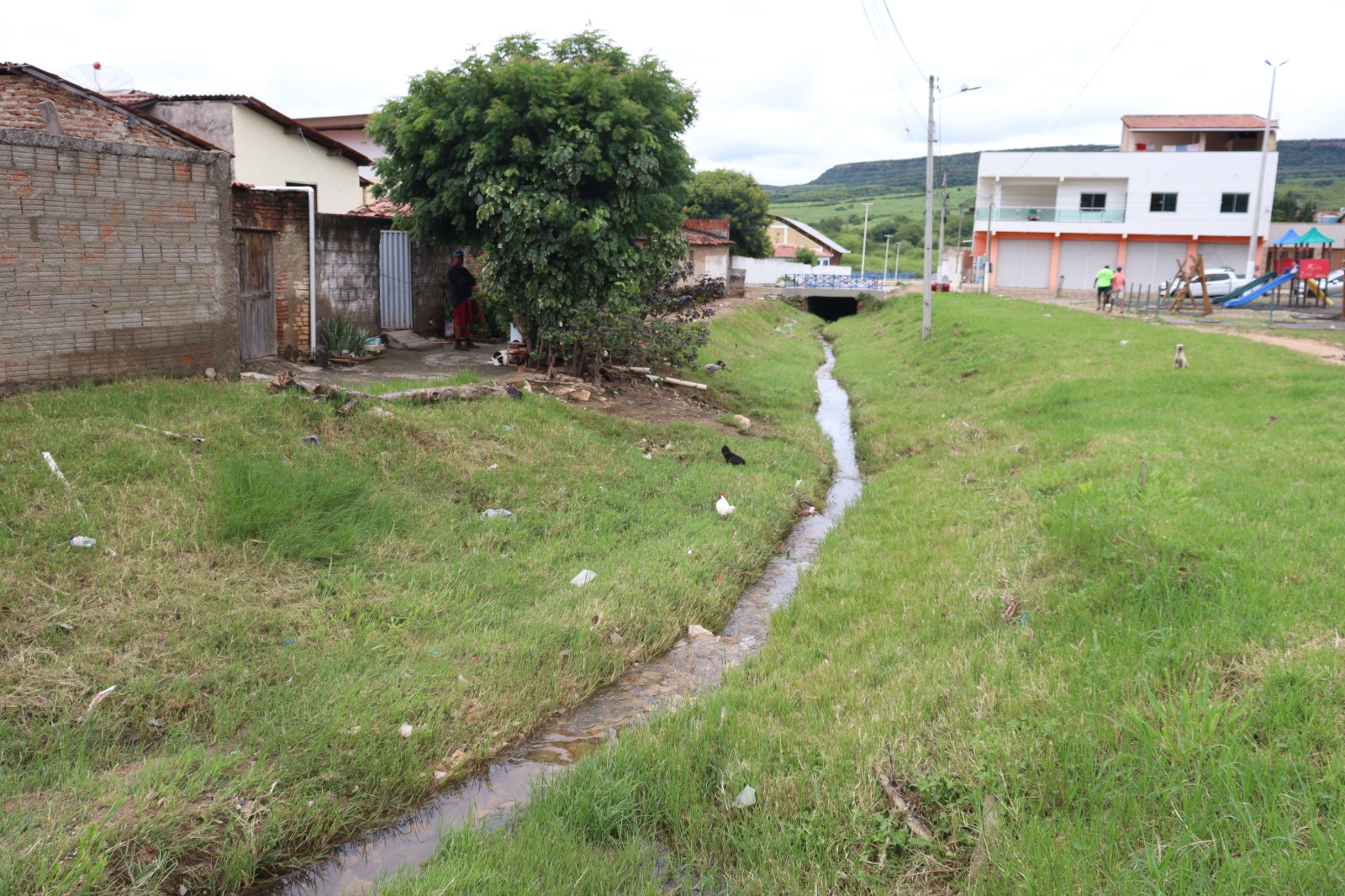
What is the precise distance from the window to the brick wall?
46.1 m

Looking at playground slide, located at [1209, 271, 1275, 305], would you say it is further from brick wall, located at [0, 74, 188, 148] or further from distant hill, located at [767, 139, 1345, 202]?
distant hill, located at [767, 139, 1345, 202]

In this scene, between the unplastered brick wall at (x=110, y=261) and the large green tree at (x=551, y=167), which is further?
the large green tree at (x=551, y=167)

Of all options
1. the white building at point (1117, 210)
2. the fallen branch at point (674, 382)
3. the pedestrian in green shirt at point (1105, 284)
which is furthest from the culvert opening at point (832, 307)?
the fallen branch at point (674, 382)

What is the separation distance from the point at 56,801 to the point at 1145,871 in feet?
14.8

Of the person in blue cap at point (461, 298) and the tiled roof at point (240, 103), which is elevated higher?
the tiled roof at point (240, 103)

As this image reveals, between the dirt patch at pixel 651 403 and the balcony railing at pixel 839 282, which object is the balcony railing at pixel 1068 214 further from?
the dirt patch at pixel 651 403

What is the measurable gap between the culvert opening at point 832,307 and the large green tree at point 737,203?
1492cm

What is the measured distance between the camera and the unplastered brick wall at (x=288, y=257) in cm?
1269

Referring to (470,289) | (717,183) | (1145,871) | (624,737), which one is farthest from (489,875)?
(717,183)

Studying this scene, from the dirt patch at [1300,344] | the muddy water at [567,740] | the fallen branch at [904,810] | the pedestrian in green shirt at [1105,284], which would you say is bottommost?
the muddy water at [567,740]

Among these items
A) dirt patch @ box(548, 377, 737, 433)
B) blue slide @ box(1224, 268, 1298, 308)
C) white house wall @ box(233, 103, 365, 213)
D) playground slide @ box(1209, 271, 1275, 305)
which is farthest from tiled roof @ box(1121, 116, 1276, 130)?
dirt patch @ box(548, 377, 737, 433)

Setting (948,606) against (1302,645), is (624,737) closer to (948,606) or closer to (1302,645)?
(948,606)

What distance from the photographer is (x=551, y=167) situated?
12.6 meters

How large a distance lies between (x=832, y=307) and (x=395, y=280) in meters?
33.9
